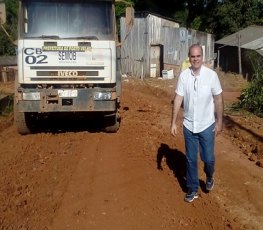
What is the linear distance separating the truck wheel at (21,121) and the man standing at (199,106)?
511 cm

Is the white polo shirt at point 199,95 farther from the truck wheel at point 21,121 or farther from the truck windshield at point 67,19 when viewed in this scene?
the truck wheel at point 21,121

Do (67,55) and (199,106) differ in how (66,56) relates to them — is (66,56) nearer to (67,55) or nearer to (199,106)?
(67,55)

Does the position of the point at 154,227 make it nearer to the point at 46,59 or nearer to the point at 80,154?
the point at 80,154

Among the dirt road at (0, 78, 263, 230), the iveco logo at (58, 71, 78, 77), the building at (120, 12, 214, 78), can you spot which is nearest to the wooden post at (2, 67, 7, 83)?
the building at (120, 12, 214, 78)

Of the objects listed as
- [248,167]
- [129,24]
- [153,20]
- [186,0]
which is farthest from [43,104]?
[186,0]

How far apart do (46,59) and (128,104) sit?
262 inches

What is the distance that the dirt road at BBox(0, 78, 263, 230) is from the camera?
5.73 meters

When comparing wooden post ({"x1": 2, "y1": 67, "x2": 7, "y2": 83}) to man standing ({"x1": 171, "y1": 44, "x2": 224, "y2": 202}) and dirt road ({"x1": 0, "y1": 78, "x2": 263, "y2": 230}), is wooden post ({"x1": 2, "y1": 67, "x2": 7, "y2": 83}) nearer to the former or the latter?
dirt road ({"x1": 0, "y1": 78, "x2": 263, "y2": 230})

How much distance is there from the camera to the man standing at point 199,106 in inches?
233

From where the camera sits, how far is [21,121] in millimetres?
10406

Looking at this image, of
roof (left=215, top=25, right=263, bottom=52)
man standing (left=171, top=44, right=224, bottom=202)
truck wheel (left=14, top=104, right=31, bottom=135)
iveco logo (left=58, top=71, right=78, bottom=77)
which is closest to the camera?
man standing (left=171, top=44, right=224, bottom=202)

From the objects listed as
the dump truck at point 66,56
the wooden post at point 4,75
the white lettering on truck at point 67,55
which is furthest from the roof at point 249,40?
the white lettering on truck at point 67,55

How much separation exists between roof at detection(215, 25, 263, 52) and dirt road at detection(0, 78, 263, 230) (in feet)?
46.5

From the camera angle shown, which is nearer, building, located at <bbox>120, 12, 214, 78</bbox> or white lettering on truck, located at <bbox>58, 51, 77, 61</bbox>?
white lettering on truck, located at <bbox>58, 51, 77, 61</bbox>
